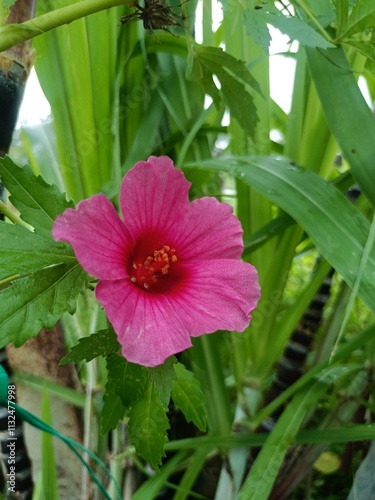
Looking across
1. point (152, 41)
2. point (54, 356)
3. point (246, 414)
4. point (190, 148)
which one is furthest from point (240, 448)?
point (152, 41)

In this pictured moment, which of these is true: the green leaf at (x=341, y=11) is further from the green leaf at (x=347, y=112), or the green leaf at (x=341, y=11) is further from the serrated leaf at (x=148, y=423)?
the serrated leaf at (x=148, y=423)

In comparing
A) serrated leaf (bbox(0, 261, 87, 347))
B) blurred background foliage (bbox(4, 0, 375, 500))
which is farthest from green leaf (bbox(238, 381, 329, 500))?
serrated leaf (bbox(0, 261, 87, 347))

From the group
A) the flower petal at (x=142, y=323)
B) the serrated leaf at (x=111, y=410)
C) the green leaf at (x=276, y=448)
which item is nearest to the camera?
the flower petal at (x=142, y=323)

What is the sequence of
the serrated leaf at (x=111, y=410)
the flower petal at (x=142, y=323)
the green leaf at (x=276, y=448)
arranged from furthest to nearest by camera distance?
the green leaf at (x=276, y=448) → the serrated leaf at (x=111, y=410) → the flower petal at (x=142, y=323)

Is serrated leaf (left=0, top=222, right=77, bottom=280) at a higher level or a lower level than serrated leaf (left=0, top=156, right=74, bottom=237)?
lower

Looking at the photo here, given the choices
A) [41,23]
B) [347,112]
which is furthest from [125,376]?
[347,112]

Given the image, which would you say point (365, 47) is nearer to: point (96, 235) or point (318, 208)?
point (318, 208)

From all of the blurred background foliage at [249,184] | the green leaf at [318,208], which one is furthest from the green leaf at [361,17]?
the green leaf at [318,208]

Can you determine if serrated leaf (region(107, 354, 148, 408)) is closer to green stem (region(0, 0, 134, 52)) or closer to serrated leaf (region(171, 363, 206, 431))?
serrated leaf (region(171, 363, 206, 431))
